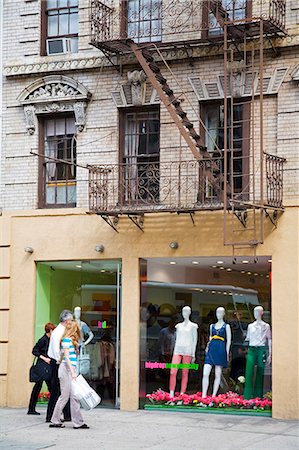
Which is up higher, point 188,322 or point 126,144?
point 126,144

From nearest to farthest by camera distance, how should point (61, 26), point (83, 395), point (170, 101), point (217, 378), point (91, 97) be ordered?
point (83, 395)
point (170, 101)
point (217, 378)
point (91, 97)
point (61, 26)

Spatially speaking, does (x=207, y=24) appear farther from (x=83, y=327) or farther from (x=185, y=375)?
(x=185, y=375)

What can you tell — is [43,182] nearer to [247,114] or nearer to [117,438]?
[247,114]

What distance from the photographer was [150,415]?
60.7ft

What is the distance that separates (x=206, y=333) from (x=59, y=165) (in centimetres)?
459

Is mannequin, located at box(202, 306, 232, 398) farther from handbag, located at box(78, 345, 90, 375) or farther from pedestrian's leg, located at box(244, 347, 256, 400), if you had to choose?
handbag, located at box(78, 345, 90, 375)

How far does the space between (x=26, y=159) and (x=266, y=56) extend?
541 cm

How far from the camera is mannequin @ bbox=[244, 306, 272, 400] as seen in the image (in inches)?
728

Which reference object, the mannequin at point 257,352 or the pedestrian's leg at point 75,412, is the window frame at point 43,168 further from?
the pedestrian's leg at point 75,412

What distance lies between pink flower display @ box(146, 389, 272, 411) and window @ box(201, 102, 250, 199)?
12.6 ft

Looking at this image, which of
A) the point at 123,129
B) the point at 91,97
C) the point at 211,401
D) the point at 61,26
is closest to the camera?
the point at 211,401

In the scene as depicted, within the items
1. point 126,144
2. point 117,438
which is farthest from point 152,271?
point 117,438

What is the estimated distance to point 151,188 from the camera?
1922cm

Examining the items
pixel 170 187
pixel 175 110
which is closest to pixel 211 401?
pixel 170 187
